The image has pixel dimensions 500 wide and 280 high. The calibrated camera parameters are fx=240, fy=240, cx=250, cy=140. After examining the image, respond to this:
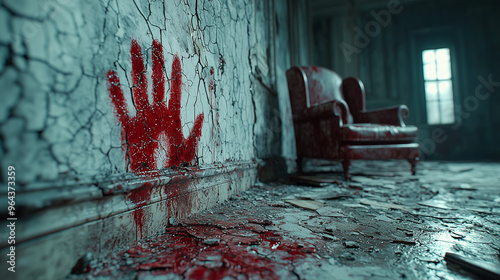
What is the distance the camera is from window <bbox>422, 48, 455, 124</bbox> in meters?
5.25

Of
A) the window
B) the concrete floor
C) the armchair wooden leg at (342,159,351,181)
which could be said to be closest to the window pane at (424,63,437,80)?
the window

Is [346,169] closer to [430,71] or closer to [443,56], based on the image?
[430,71]

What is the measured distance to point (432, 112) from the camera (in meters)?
5.31

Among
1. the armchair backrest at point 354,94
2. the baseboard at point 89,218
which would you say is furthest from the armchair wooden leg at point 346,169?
the baseboard at point 89,218

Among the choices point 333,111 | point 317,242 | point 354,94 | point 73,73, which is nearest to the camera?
point 73,73

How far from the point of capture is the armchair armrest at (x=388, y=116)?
8.80 feet

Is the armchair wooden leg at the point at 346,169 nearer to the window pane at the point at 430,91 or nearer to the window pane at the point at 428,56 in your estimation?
the window pane at the point at 430,91

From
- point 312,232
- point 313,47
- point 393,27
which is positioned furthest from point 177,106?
point 393,27

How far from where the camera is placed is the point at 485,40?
5035mm

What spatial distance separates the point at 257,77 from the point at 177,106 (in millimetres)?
1158

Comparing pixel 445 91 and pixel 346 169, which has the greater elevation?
pixel 445 91

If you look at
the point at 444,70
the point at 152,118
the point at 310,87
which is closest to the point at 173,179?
the point at 152,118

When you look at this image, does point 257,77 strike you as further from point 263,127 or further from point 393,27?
point 393,27

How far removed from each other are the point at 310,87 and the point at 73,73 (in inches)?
98.3
